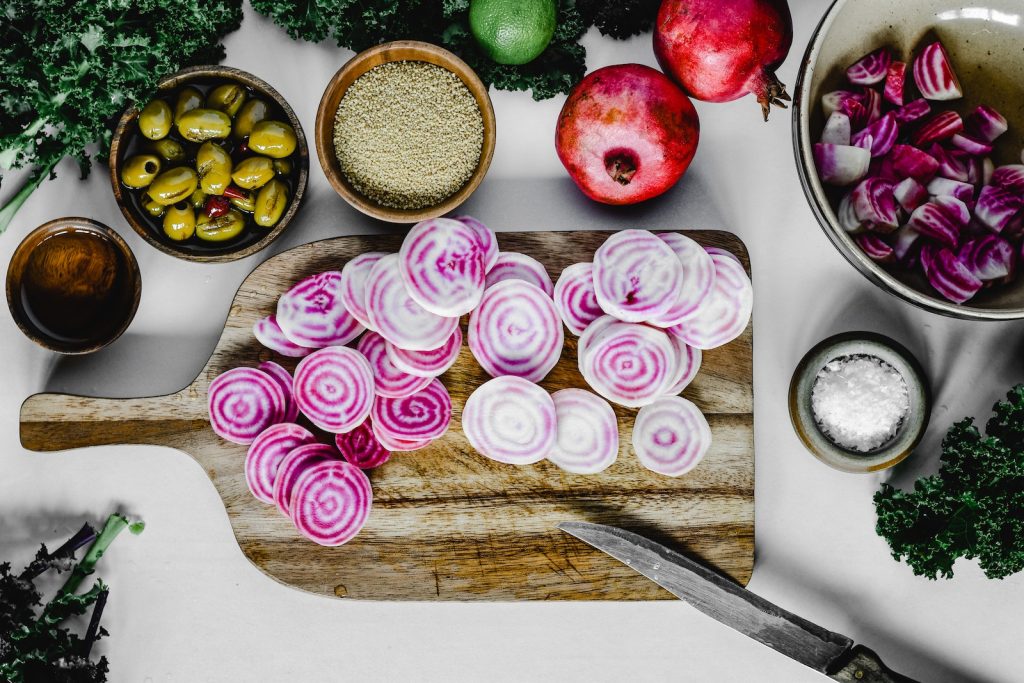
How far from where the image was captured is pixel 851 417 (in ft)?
3.28

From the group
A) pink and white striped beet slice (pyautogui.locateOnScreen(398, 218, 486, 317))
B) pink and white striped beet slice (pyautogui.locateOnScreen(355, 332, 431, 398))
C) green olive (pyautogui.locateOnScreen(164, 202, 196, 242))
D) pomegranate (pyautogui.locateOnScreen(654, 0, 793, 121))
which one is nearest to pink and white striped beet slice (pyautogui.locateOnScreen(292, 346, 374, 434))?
pink and white striped beet slice (pyautogui.locateOnScreen(355, 332, 431, 398))

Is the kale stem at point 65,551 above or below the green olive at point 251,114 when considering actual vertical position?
below

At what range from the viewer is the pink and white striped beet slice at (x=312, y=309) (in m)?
1.00

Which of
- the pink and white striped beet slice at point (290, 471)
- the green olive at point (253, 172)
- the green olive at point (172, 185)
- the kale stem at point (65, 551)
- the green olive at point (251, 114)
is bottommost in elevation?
the kale stem at point (65, 551)

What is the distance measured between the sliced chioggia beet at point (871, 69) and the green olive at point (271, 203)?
788mm

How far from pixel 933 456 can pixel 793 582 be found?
0.94 ft

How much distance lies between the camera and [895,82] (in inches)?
37.8

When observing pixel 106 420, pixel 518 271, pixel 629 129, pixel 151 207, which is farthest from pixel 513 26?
pixel 106 420

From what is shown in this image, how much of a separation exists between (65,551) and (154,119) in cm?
64

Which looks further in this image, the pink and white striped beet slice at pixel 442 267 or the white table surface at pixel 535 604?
the white table surface at pixel 535 604

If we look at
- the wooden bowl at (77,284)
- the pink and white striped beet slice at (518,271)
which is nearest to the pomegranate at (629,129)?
the pink and white striped beet slice at (518,271)

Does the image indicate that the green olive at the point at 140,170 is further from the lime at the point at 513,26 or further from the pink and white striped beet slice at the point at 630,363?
the pink and white striped beet slice at the point at 630,363

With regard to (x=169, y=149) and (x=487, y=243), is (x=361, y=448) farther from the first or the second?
(x=169, y=149)

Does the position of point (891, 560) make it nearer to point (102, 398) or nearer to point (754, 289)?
point (754, 289)
